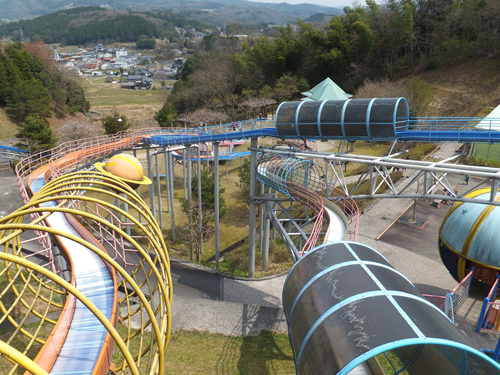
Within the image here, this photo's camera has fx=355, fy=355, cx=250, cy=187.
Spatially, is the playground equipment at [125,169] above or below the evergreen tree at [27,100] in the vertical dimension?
above

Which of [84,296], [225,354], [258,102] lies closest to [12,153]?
[225,354]

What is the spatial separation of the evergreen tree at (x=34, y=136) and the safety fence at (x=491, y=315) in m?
29.2

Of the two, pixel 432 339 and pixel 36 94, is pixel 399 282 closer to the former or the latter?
pixel 432 339

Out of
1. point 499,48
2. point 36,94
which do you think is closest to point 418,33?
point 499,48

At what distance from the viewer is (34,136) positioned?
2755cm

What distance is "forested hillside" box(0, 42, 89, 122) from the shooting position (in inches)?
1601

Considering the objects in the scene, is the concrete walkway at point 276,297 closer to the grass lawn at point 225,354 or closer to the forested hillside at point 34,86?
the grass lawn at point 225,354

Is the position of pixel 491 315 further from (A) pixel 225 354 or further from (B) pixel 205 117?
(B) pixel 205 117

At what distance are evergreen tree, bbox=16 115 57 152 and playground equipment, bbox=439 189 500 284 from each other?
27.8m

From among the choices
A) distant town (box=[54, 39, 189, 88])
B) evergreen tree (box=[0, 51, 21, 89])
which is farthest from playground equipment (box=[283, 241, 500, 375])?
distant town (box=[54, 39, 189, 88])

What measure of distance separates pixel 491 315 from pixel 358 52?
48161 mm

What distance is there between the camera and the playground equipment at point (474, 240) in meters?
11.8

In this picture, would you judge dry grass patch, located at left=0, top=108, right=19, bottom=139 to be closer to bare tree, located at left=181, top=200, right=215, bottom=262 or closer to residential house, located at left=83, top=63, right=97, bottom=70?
bare tree, located at left=181, top=200, right=215, bottom=262

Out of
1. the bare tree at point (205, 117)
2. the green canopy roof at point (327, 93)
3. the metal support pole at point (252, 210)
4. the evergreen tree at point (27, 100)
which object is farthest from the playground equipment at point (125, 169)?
the evergreen tree at point (27, 100)
